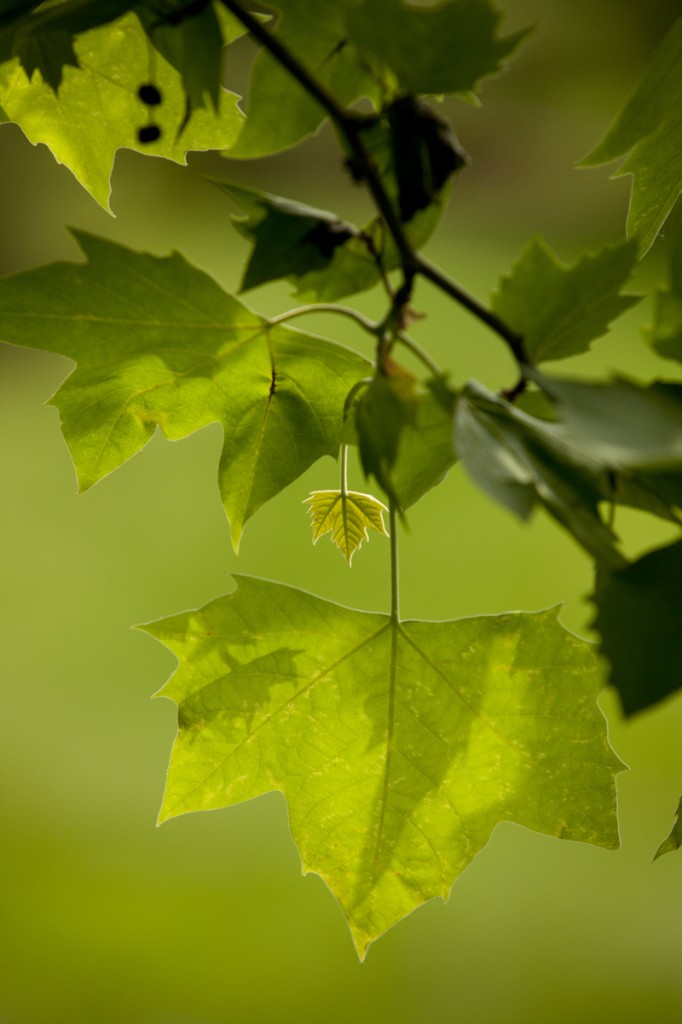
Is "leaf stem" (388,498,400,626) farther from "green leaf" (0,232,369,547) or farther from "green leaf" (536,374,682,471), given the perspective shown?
"green leaf" (536,374,682,471)

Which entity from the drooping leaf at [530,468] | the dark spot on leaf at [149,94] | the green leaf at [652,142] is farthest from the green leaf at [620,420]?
the dark spot on leaf at [149,94]

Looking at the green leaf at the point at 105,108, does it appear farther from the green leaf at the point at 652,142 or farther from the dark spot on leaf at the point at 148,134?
the green leaf at the point at 652,142

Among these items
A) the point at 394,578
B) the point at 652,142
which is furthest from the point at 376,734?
the point at 652,142

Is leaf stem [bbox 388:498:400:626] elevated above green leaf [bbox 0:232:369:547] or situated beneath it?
situated beneath

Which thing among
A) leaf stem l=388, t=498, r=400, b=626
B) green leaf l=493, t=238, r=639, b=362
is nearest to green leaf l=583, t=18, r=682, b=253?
green leaf l=493, t=238, r=639, b=362

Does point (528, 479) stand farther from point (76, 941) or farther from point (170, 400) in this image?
point (76, 941)

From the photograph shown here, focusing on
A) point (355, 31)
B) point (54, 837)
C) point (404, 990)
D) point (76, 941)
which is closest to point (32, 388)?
point (54, 837)
